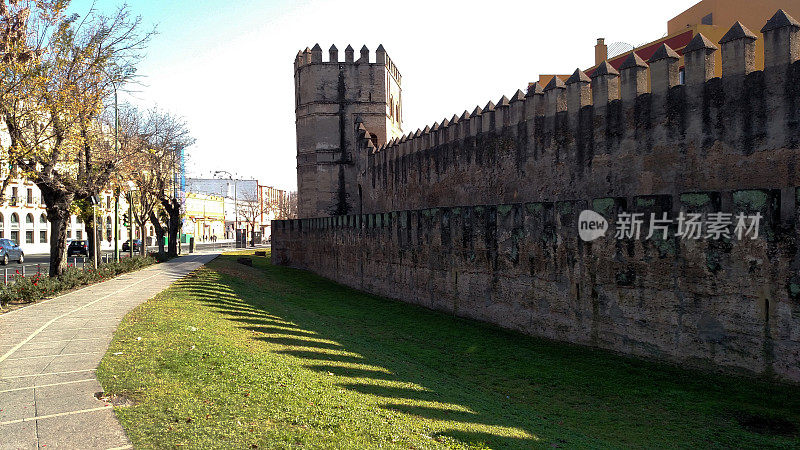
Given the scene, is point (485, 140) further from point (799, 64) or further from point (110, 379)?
point (110, 379)

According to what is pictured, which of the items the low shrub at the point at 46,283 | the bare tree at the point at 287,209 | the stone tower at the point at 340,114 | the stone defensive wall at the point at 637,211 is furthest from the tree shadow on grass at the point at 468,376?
the bare tree at the point at 287,209

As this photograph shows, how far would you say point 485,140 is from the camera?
18469 millimetres

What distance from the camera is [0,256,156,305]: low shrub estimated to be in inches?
535

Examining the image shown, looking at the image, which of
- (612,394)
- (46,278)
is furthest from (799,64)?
(46,278)

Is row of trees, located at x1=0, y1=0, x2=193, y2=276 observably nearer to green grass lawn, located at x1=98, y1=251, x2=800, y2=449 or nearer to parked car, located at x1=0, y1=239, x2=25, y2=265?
green grass lawn, located at x1=98, y1=251, x2=800, y2=449

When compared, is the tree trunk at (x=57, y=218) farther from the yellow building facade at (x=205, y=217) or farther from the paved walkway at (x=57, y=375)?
the yellow building facade at (x=205, y=217)

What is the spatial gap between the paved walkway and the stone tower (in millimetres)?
24050

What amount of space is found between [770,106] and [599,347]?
19.2ft

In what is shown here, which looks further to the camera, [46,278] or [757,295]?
[46,278]

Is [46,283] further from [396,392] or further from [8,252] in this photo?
[8,252]

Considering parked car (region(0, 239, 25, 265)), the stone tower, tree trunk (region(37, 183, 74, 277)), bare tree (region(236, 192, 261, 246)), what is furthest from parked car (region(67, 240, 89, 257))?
bare tree (region(236, 192, 261, 246))

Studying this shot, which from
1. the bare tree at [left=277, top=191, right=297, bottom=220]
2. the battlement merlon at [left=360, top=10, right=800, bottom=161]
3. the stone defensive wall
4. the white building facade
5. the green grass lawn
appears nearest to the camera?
the green grass lawn

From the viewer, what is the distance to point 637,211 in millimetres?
10086

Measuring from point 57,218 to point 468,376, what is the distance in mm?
14251
